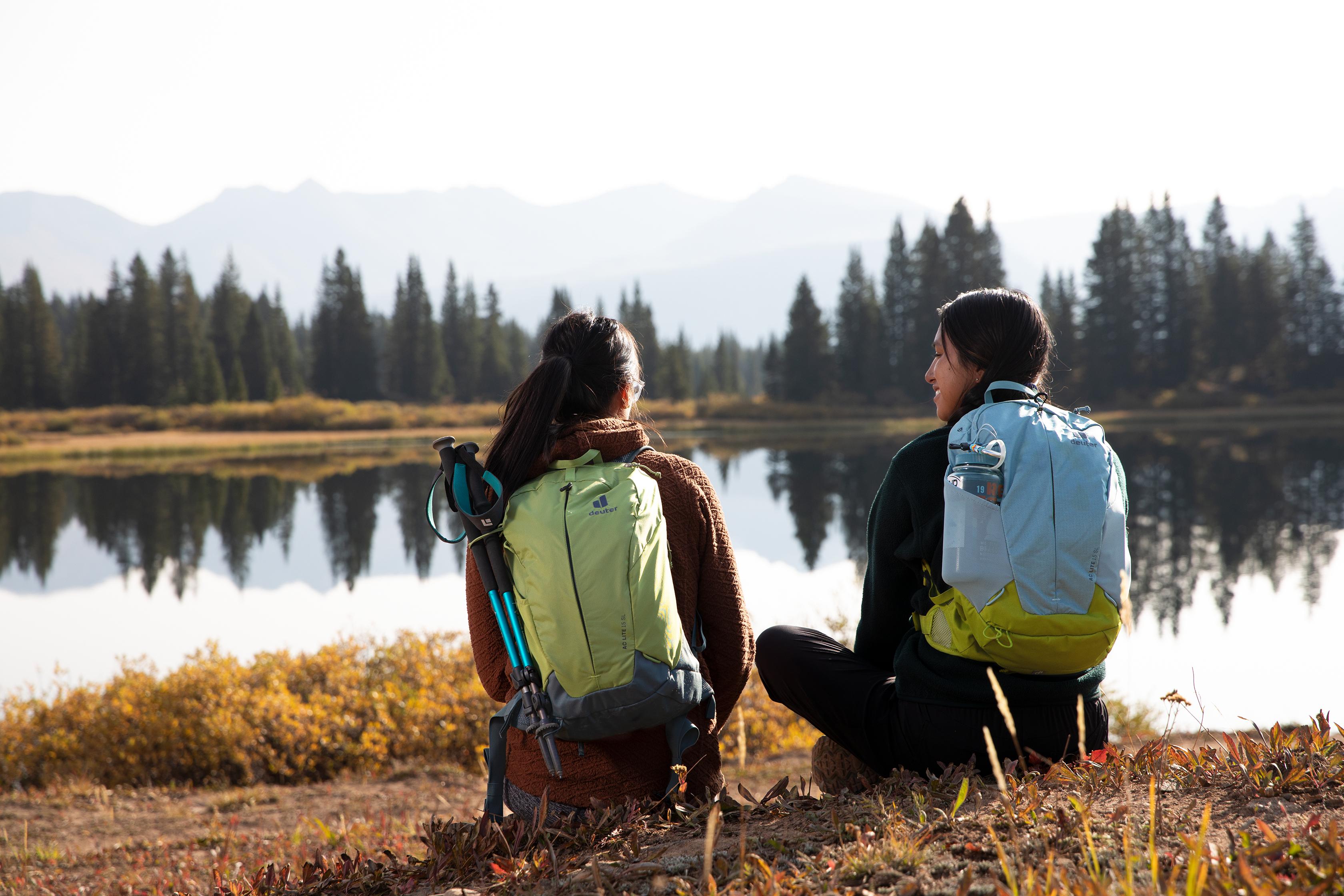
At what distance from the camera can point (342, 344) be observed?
197 feet

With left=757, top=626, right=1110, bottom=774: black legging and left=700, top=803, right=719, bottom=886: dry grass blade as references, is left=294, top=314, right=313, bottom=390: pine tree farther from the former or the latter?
left=700, top=803, right=719, bottom=886: dry grass blade

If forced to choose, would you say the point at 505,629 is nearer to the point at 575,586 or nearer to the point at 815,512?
the point at 575,586

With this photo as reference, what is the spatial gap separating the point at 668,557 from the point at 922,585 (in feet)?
2.27

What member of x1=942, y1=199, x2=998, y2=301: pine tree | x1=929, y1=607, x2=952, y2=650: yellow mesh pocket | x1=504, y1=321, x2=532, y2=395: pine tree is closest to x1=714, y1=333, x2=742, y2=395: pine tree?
x1=504, y1=321, x2=532, y2=395: pine tree

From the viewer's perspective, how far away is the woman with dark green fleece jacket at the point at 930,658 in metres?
2.37

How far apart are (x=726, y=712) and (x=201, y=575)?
17402 mm

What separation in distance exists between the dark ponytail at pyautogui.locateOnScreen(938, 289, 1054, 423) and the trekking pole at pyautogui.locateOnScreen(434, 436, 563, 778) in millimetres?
1279

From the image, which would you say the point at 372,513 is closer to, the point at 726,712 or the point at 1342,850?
the point at 726,712

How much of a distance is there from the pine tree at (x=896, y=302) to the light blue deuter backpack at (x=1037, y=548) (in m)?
49.8

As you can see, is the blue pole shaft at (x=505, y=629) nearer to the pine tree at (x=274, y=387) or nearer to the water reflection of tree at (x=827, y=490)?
the water reflection of tree at (x=827, y=490)

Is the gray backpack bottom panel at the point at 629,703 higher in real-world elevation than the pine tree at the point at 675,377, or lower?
lower

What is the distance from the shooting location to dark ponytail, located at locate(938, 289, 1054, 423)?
8.15ft

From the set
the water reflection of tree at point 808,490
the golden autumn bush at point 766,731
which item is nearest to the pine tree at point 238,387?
the water reflection of tree at point 808,490

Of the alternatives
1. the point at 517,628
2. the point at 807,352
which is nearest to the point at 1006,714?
the point at 517,628
